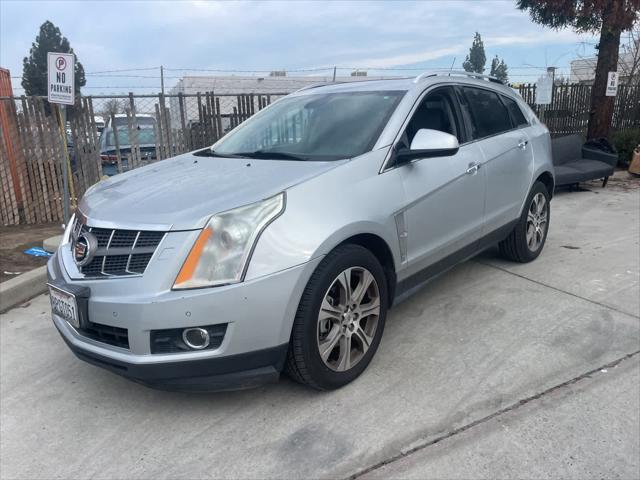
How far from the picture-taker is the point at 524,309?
419cm

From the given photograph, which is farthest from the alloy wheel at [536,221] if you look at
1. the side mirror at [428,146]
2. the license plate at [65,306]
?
the license plate at [65,306]

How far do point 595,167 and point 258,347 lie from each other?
865 cm

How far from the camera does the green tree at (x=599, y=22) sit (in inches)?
411

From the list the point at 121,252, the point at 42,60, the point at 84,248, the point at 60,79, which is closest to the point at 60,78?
the point at 60,79

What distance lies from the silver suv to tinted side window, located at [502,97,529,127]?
958 mm

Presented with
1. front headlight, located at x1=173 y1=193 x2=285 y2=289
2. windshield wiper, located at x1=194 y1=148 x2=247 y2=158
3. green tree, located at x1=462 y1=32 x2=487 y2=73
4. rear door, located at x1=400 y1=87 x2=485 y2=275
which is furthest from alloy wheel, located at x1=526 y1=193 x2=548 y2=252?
green tree, located at x1=462 y1=32 x2=487 y2=73

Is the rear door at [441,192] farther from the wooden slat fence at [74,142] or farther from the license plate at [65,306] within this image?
the wooden slat fence at [74,142]

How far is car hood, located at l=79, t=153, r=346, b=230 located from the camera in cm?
266

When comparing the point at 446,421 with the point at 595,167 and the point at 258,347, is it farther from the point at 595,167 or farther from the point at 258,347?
the point at 595,167

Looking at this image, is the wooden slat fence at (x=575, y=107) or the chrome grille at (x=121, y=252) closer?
the chrome grille at (x=121, y=252)

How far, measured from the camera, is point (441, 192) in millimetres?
3688

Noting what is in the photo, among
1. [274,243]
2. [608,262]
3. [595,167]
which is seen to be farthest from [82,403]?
[595,167]

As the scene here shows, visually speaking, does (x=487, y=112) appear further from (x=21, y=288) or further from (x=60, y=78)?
(x=60, y=78)

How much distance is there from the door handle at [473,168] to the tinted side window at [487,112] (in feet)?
1.02
